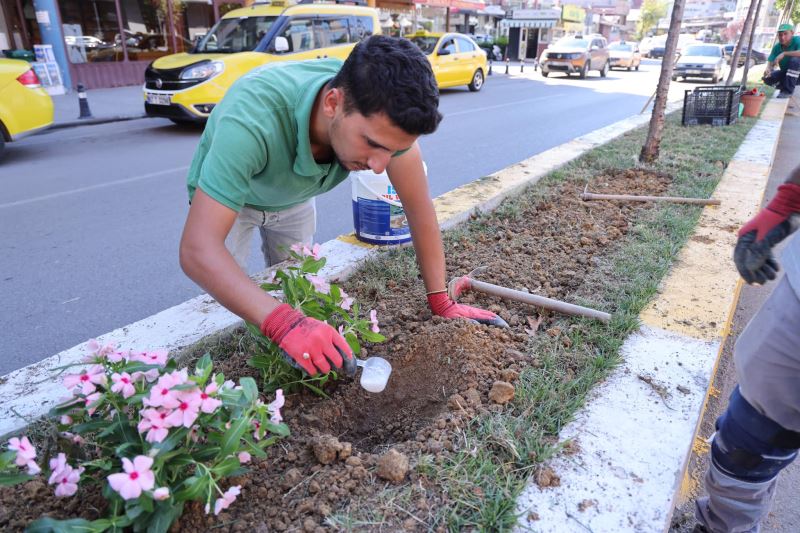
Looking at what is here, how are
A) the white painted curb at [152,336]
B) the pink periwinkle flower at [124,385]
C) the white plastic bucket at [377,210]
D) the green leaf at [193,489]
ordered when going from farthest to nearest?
1. the white plastic bucket at [377,210]
2. the white painted curb at [152,336]
3. the pink periwinkle flower at [124,385]
4. the green leaf at [193,489]

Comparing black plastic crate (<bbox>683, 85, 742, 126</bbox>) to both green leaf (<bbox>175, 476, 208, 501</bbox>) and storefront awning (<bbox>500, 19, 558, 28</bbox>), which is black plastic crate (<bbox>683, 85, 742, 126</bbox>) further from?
storefront awning (<bbox>500, 19, 558, 28</bbox>)

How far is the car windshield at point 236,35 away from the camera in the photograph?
32.7ft

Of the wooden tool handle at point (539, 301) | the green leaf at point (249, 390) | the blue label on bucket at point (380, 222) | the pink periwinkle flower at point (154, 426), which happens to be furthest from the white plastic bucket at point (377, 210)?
the pink periwinkle flower at point (154, 426)

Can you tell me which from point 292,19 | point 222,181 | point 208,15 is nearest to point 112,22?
point 208,15

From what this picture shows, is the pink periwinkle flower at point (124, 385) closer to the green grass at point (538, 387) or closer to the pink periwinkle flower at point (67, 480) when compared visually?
the pink periwinkle flower at point (67, 480)

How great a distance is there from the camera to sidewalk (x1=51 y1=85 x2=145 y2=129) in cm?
1042

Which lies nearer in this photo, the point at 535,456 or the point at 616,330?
the point at 535,456

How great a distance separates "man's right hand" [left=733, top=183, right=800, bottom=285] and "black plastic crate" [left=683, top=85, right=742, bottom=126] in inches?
298

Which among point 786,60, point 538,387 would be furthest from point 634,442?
point 786,60

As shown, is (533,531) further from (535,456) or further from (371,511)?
(371,511)

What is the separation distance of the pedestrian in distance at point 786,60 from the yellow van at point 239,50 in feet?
29.4

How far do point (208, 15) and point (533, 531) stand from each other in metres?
18.9

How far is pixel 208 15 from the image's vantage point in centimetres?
1723

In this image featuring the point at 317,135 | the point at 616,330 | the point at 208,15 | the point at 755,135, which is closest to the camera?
the point at 317,135
